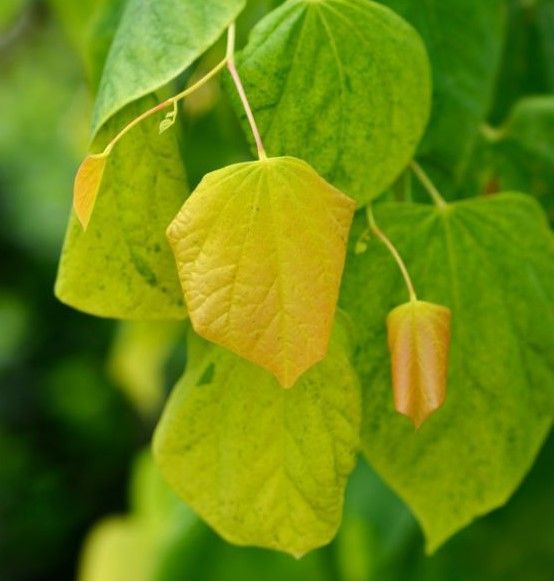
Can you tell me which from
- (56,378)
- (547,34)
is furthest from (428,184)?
(56,378)

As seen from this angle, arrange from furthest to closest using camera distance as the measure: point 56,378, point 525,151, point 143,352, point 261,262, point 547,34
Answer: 1. point 56,378
2. point 143,352
3. point 547,34
4. point 525,151
5. point 261,262

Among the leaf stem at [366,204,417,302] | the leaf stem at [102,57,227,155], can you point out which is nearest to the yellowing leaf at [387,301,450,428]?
the leaf stem at [366,204,417,302]

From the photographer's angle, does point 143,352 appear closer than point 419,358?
No

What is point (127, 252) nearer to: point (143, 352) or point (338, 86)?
point (338, 86)

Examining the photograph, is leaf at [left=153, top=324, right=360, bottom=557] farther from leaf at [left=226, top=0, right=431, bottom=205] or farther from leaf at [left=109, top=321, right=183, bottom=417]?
leaf at [left=109, top=321, right=183, bottom=417]

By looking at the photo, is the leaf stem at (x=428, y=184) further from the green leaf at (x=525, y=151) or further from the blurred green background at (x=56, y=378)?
the blurred green background at (x=56, y=378)

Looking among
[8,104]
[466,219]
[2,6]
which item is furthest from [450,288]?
[8,104]

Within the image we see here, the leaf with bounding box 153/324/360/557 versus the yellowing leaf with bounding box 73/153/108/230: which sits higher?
the yellowing leaf with bounding box 73/153/108/230

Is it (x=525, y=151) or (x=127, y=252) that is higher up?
(x=127, y=252)
